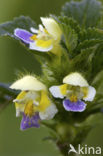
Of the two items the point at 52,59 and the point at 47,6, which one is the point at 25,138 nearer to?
the point at 47,6

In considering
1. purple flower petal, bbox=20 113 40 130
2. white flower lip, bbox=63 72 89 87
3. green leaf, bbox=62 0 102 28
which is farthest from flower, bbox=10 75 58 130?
green leaf, bbox=62 0 102 28

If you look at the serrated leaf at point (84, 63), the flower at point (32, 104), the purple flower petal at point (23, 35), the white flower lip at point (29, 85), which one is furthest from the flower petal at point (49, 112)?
the purple flower petal at point (23, 35)

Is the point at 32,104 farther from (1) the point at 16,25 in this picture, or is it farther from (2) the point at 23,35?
(1) the point at 16,25

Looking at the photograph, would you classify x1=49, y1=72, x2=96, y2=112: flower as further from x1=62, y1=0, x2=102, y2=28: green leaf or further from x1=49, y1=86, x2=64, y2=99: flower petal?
x1=62, y1=0, x2=102, y2=28: green leaf

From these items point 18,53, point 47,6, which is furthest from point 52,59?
point 47,6

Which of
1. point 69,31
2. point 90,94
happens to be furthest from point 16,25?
point 90,94
